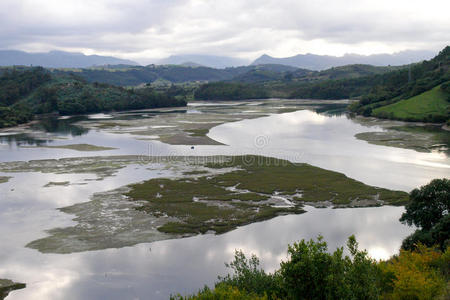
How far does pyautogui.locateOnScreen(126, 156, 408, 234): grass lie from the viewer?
140 ft

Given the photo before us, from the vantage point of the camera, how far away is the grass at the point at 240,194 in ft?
140

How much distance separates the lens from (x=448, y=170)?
59688mm

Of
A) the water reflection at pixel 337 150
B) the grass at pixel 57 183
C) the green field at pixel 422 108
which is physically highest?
the green field at pixel 422 108

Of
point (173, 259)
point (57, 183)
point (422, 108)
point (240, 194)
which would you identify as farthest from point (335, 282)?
point (422, 108)

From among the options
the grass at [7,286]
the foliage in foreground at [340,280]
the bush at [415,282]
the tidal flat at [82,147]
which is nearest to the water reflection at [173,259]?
the grass at [7,286]

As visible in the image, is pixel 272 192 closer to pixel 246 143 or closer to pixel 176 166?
pixel 176 166

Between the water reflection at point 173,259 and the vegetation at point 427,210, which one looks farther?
the vegetation at point 427,210

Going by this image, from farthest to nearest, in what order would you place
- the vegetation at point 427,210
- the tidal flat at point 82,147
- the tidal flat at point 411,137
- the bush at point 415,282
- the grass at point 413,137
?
1. the tidal flat at point 82,147
2. the tidal flat at point 411,137
3. the grass at point 413,137
4. the vegetation at point 427,210
5. the bush at point 415,282

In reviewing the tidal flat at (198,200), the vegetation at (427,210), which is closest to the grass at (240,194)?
the tidal flat at (198,200)

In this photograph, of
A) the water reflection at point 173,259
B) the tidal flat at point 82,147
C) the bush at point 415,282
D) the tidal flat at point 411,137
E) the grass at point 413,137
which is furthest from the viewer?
the tidal flat at point 82,147

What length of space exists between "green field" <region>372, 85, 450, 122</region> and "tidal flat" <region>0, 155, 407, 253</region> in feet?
221

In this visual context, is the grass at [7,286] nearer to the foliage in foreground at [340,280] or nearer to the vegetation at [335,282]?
the foliage in foreground at [340,280]

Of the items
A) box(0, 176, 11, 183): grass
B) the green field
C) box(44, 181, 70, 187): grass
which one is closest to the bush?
box(44, 181, 70, 187): grass

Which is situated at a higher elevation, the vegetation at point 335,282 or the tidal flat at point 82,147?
the vegetation at point 335,282
